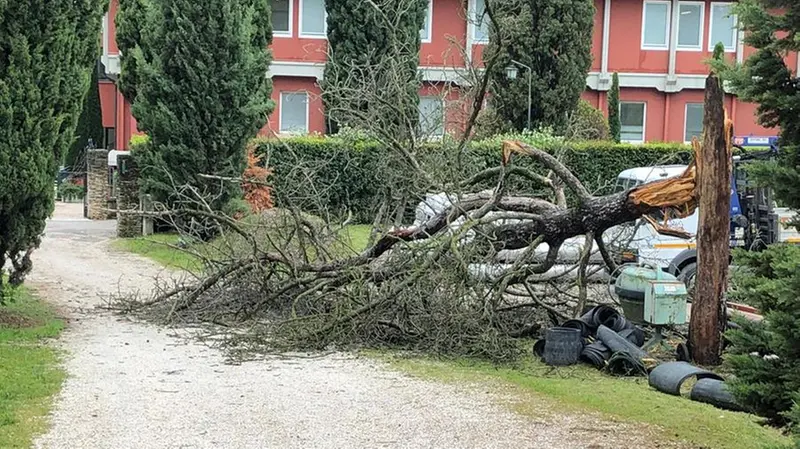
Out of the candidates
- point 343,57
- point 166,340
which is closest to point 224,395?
point 166,340

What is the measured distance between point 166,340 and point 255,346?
1.22 metres

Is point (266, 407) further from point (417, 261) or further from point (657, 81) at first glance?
point (657, 81)

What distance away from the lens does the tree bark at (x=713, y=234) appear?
998cm

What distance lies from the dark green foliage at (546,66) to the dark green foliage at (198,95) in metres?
8.11

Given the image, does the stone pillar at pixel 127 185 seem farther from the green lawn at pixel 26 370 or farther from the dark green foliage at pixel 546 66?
the dark green foliage at pixel 546 66

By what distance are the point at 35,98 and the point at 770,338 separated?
8.55 meters

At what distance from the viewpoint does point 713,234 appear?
10.0 metres

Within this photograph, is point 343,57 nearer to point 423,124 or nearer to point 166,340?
point 423,124

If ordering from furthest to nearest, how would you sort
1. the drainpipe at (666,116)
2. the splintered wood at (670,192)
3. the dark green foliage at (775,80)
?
the drainpipe at (666,116) → the splintered wood at (670,192) → the dark green foliage at (775,80)

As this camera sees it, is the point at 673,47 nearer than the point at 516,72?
No

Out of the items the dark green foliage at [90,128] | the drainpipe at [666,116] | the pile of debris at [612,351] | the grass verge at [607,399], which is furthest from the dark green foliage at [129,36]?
the drainpipe at [666,116]

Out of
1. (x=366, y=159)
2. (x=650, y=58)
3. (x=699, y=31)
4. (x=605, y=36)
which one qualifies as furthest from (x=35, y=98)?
(x=699, y=31)

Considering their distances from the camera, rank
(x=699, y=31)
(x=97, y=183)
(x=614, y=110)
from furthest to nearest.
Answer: (x=699, y=31)
(x=614, y=110)
(x=97, y=183)

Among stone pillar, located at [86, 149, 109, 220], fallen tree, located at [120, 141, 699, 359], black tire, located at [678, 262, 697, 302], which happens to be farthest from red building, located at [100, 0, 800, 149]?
fallen tree, located at [120, 141, 699, 359]
